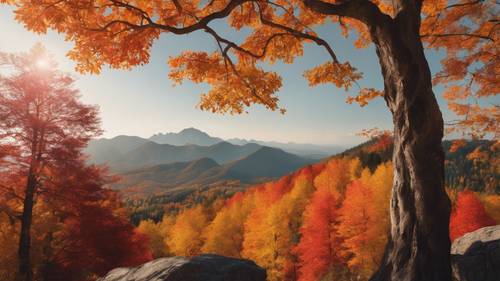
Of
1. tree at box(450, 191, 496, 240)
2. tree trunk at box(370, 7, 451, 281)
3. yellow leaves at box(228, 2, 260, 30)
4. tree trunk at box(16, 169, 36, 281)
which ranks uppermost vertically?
yellow leaves at box(228, 2, 260, 30)

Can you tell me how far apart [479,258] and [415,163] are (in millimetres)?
3481

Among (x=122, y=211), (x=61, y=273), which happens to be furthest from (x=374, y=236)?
(x=61, y=273)

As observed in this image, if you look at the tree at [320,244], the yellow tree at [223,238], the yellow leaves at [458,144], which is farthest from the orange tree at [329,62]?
the yellow tree at [223,238]

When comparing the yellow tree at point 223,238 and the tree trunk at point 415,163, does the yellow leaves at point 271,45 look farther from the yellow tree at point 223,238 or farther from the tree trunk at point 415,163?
the yellow tree at point 223,238

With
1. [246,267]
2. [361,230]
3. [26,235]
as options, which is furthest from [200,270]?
[361,230]

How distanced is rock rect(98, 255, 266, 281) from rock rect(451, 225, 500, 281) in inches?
179

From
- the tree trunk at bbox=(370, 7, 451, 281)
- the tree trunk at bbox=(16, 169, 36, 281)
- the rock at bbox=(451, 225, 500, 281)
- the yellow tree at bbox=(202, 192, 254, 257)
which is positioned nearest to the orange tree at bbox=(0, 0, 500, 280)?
the tree trunk at bbox=(370, 7, 451, 281)

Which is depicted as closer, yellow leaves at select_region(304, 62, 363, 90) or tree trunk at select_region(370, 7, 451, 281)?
tree trunk at select_region(370, 7, 451, 281)

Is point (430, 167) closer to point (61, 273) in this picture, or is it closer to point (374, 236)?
point (61, 273)

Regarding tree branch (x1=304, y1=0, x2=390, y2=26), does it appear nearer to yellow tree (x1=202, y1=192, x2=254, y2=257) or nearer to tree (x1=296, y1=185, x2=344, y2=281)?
tree (x1=296, y1=185, x2=344, y2=281)

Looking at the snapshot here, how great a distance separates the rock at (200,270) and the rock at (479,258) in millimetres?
4543

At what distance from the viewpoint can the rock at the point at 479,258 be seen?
5946 mm

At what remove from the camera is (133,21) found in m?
6.01

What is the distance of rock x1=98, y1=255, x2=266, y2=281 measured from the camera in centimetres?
700
